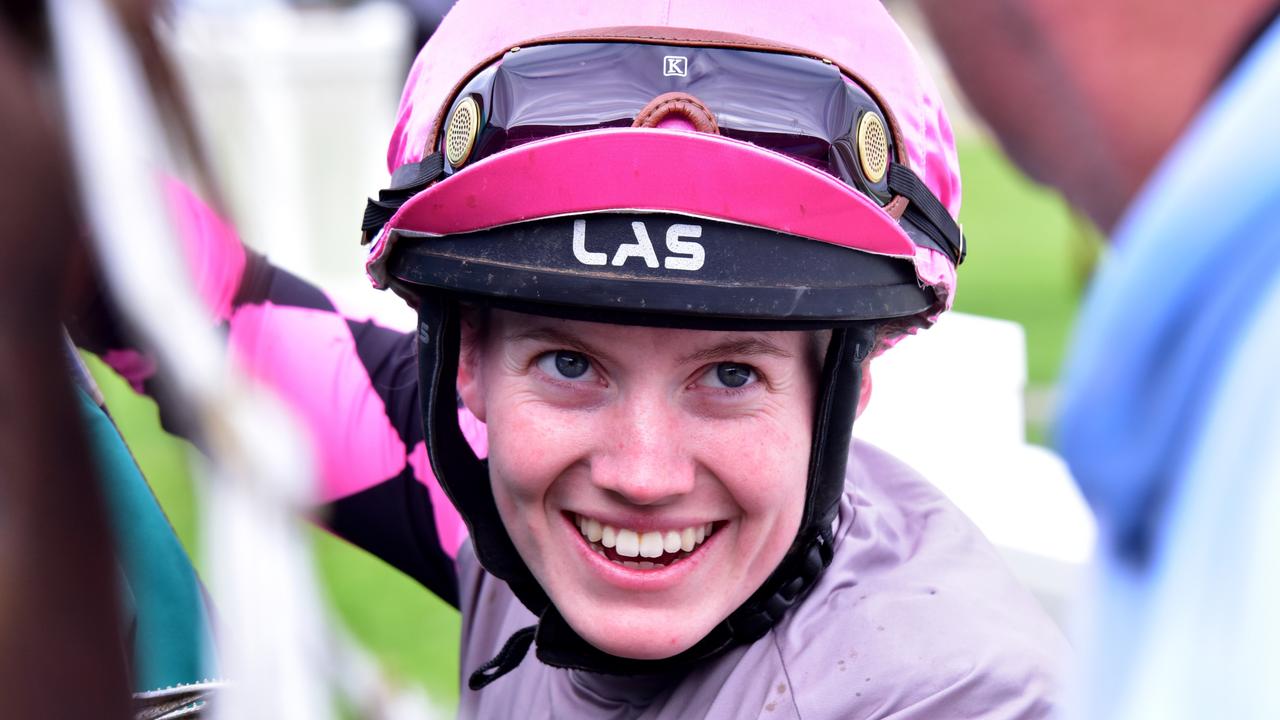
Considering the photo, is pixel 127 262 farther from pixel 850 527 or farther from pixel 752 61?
pixel 850 527

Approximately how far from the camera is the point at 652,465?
1.60 meters

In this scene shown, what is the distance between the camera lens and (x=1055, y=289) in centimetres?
848

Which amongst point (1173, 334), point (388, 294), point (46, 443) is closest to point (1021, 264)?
point (388, 294)

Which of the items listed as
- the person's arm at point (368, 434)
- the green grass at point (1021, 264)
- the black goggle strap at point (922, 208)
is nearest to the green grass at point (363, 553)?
the green grass at point (1021, 264)

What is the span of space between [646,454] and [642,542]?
129 millimetres

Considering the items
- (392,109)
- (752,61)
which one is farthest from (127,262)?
(392,109)

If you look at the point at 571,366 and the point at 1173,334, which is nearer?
the point at 1173,334

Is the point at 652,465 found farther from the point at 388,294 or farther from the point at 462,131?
the point at 388,294

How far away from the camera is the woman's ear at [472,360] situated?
183 cm

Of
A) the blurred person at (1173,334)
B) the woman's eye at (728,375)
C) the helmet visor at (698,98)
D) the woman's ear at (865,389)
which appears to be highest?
the blurred person at (1173,334)

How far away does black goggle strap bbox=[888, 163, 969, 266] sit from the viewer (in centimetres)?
171

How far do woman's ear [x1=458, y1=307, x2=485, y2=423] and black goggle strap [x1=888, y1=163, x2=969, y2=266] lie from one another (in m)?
0.55

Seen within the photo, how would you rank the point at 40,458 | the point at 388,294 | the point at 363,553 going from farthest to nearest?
the point at 363,553 < the point at 388,294 < the point at 40,458

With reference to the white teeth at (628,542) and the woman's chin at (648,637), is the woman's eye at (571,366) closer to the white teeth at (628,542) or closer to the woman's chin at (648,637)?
the white teeth at (628,542)
